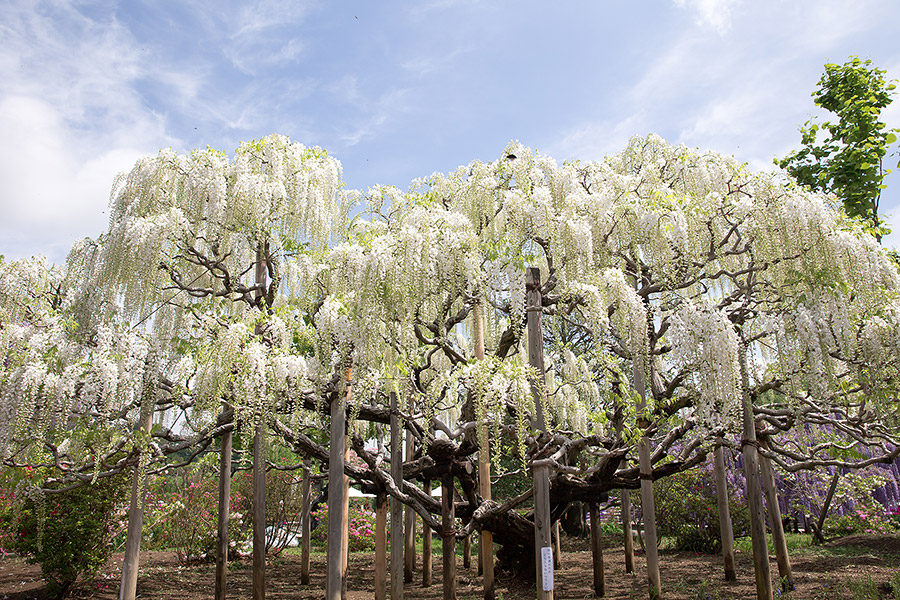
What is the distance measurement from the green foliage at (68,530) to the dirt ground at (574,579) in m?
0.50

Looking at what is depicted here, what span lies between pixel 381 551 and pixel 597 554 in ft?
9.27

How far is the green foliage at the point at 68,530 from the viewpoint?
6414 millimetres

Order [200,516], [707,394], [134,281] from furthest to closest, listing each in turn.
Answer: [200,516]
[134,281]
[707,394]

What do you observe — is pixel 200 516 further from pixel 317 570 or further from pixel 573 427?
pixel 573 427

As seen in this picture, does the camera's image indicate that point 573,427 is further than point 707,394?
Yes

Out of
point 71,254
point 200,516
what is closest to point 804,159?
point 71,254

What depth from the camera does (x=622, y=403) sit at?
5148 mm

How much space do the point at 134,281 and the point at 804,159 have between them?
27.1 ft

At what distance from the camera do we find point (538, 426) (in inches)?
191

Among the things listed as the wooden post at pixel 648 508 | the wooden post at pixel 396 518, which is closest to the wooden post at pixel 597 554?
the wooden post at pixel 648 508

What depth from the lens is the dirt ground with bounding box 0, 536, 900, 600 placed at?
21.4 feet

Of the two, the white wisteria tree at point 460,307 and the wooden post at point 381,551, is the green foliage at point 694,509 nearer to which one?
the white wisteria tree at point 460,307

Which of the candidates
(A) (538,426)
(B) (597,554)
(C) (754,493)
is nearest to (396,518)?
(A) (538,426)

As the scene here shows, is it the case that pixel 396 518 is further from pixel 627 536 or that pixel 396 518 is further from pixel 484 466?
pixel 627 536
